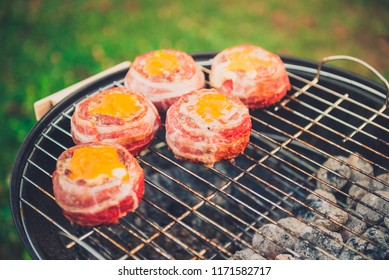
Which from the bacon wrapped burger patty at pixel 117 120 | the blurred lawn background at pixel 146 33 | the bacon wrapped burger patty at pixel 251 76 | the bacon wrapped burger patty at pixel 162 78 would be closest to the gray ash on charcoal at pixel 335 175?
the bacon wrapped burger patty at pixel 251 76

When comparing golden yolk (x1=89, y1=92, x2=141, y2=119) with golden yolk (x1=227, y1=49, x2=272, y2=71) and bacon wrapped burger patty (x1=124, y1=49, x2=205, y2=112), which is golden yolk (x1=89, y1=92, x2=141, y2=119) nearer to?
bacon wrapped burger patty (x1=124, y1=49, x2=205, y2=112)

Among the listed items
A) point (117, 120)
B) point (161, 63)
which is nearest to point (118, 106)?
point (117, 120)

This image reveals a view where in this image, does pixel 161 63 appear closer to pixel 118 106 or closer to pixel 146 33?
pixel 118 106

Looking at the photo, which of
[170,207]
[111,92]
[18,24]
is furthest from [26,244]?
[18,24]

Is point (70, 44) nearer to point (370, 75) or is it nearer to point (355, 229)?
point (370, 75)

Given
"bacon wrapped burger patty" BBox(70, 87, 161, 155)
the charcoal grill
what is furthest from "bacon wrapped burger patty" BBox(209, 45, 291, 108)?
"bacon wrapped burger patty" BBox(70, 87, 161, 155)

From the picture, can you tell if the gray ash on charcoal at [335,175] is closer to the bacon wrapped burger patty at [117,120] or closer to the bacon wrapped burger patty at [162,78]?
the bacon wrapped burger patty at [162,78]
